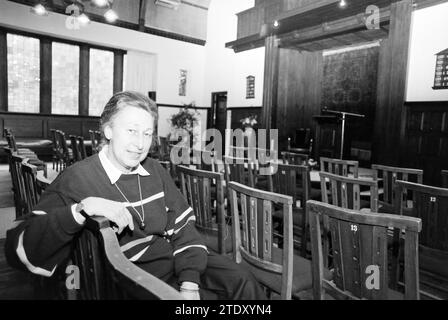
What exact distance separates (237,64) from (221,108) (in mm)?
1843

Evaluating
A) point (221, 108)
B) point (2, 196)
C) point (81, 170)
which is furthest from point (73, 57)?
point (81, 170)

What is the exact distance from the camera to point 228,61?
10.5 m

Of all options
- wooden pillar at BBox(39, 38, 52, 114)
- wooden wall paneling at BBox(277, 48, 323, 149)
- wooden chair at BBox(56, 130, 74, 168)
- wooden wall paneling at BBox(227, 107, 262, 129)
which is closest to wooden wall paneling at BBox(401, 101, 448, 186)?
wooden wall paneling at BBox(277, 48, 323, 149)

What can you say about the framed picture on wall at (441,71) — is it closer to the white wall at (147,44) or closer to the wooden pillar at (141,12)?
the white wall at (147,44)

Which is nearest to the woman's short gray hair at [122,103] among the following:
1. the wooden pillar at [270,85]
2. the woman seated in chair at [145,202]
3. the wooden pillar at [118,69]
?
the woman seated in chair at [145,202]

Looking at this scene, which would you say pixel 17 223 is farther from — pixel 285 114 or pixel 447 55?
pixel 285 114

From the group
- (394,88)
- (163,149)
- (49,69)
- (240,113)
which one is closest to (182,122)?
(240,113)

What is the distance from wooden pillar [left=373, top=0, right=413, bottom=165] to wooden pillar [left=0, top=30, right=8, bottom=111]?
349 inches

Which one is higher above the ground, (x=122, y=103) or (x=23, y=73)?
(x=23, y=73)

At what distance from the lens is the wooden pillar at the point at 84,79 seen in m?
9.74

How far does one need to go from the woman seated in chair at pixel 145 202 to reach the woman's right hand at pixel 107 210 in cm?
14

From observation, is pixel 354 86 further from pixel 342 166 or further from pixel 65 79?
pixel 65 79

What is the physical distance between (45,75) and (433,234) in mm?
9953

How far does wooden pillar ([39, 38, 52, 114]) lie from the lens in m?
9.06
